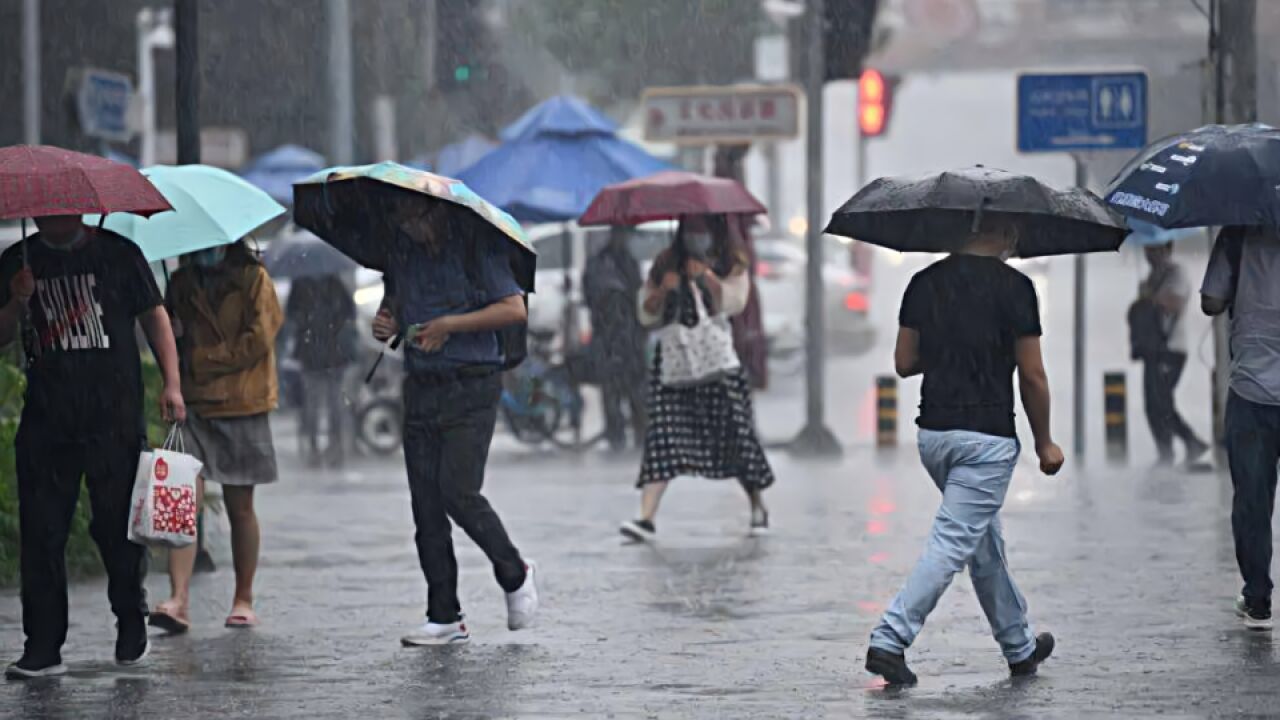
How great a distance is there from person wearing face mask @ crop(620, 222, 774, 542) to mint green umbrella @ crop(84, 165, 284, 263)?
3.72m

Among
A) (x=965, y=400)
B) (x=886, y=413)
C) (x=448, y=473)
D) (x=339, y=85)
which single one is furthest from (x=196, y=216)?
(x=339, y=85)

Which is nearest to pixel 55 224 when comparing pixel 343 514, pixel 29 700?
pixel 29 700

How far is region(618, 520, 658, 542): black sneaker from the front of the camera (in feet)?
43.1

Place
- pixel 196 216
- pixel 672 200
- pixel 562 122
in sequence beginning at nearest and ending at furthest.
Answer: pixel 196 216 < pixel 672 200 < pixel 562 122

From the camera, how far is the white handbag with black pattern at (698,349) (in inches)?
517

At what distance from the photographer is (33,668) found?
8.51 meters

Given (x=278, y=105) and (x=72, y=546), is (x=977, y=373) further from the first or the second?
(x=278, y=105)

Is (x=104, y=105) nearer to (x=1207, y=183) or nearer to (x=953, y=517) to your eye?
(x=1207, y=183)

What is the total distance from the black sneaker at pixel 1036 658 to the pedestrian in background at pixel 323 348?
11.5 metres

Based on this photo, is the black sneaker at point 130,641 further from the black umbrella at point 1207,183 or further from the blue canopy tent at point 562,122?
the blue canopy tent at point 562,122

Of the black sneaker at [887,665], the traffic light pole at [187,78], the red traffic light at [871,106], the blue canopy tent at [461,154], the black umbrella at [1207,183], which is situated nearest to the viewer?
the black sneaker at [887,665]

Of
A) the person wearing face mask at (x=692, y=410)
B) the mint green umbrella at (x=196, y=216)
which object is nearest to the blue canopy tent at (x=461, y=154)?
the person wearing face mask at (x=692, y=410)

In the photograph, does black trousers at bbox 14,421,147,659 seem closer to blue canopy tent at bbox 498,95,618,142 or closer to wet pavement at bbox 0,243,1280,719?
wet pavement at bbox 0,243,1280,719

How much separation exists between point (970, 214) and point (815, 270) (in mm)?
11718
